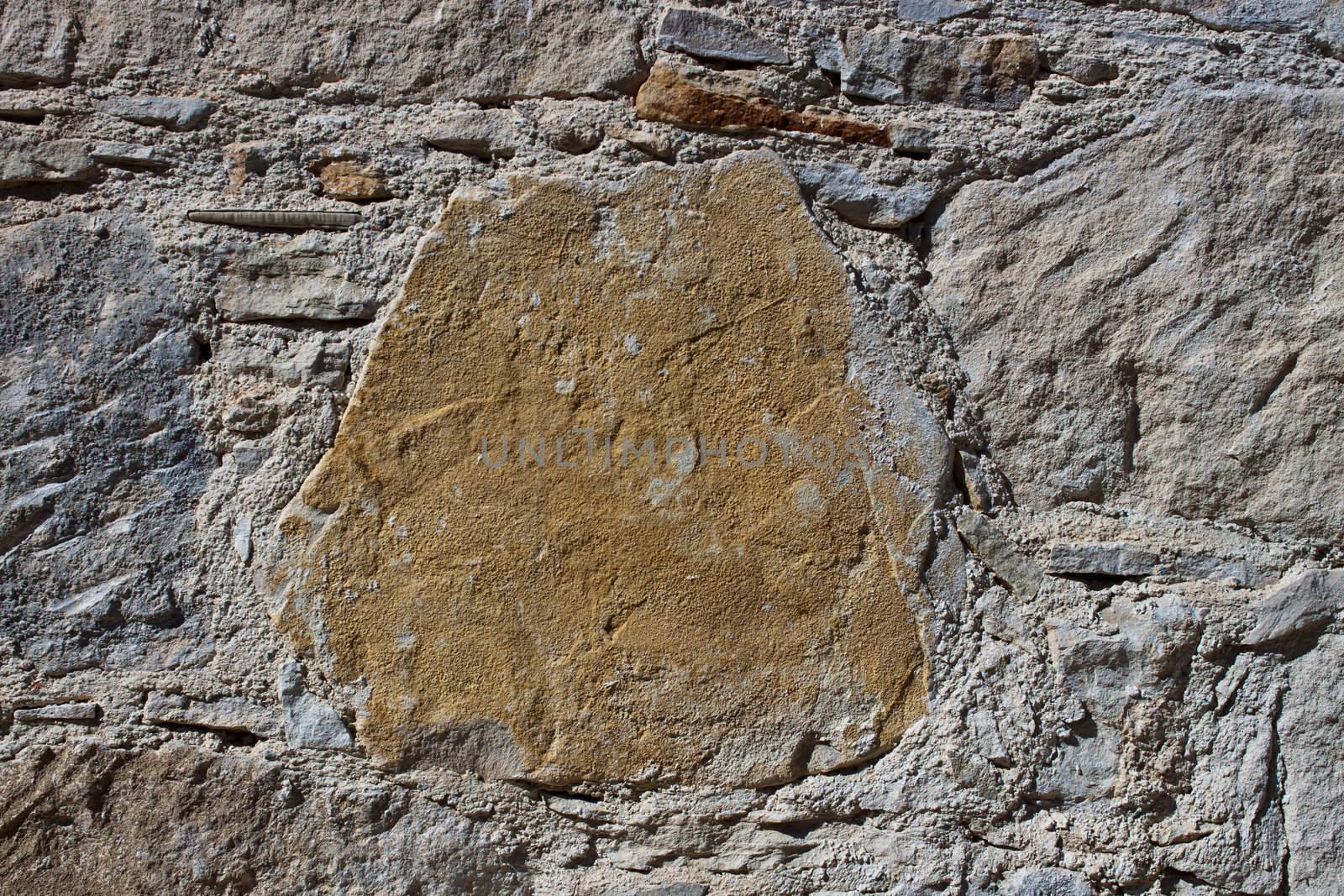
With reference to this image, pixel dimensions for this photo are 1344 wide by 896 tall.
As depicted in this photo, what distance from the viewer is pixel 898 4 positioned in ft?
3.15

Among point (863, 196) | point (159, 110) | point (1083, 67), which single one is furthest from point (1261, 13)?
point (159, 110)

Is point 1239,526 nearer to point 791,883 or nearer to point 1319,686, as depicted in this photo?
point 1319,686

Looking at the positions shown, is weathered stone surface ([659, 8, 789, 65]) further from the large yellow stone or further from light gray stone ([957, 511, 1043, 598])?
light gray stone ([957, 511, 1043, 598])

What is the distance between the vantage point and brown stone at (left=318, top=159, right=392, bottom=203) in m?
0.92

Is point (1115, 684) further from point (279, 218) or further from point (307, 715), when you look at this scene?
point (279, 218)

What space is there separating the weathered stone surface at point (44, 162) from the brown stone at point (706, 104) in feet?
1.82

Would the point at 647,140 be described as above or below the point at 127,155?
above

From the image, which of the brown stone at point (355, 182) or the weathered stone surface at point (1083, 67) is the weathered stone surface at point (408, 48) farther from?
the weathered stone surface at point (1083, 67)

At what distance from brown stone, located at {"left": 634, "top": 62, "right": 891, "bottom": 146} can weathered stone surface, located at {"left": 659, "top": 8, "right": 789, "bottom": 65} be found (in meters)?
0.02

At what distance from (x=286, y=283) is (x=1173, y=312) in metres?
0.89

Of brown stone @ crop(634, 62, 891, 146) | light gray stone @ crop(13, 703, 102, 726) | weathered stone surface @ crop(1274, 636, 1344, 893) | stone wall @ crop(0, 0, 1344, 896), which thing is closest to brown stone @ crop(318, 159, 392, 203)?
stone wall @ crop(0, 0, 1344, 896)

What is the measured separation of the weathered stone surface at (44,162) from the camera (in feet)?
2.98

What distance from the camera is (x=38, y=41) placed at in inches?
35.9

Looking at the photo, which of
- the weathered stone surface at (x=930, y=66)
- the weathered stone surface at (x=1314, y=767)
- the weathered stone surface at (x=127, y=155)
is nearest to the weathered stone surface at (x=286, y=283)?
the weathered stone surface at (x=127, y=155)
